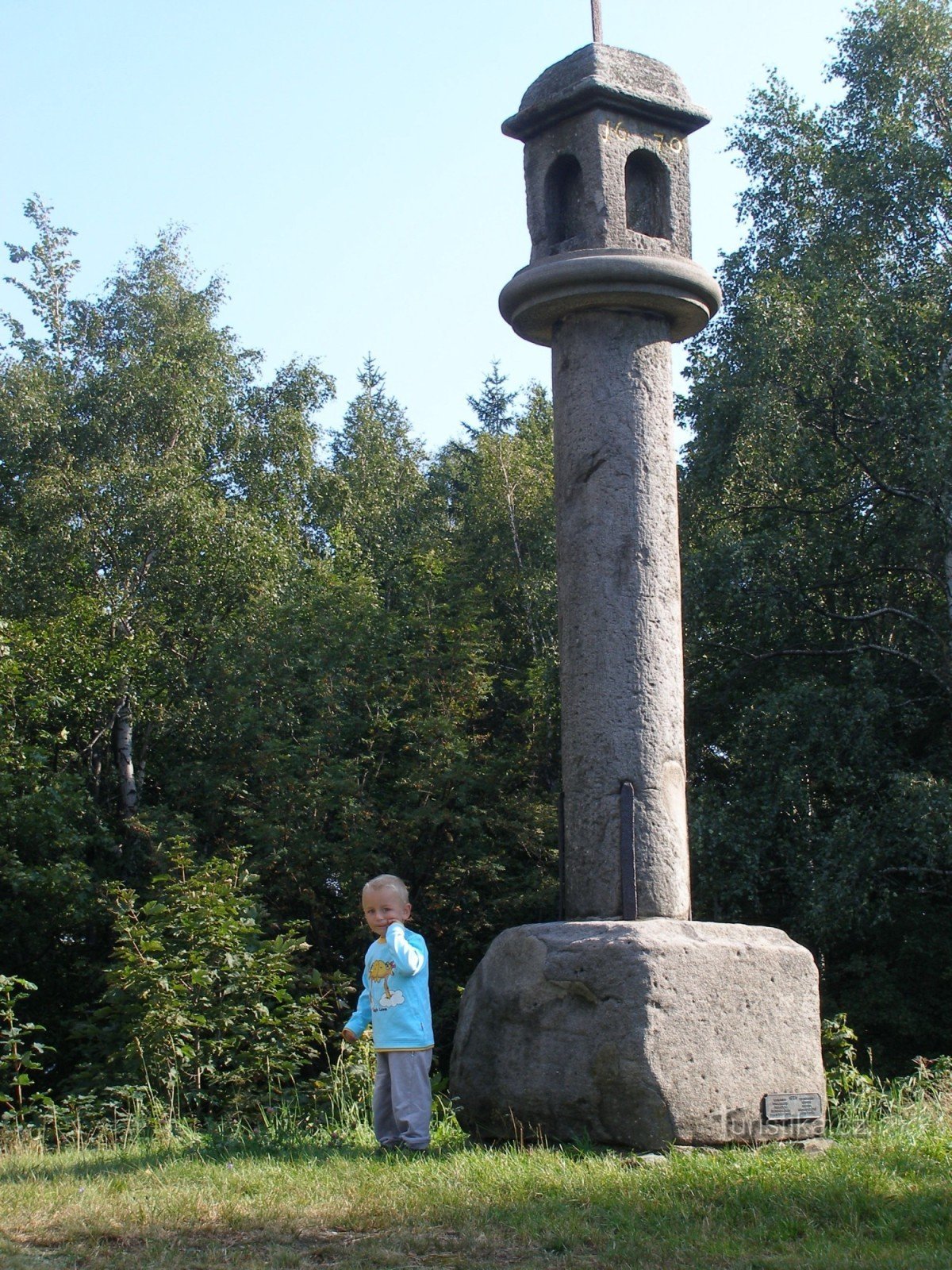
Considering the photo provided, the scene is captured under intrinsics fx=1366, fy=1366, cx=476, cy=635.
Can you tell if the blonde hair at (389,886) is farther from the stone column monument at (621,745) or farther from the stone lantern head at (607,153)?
the stone lantern head at (607,153)

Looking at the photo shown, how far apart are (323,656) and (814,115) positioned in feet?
29.5

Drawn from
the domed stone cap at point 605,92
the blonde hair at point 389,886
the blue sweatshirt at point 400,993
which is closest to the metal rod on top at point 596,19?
the domed stone cap at point 605,92

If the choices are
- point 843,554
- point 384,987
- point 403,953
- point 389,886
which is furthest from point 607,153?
point 843,554

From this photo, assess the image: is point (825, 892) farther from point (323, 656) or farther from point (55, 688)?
point (55, 688)

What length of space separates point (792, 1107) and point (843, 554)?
10.3 metres

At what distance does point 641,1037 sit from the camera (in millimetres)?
4918

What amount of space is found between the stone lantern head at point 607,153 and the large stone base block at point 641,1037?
119 inches

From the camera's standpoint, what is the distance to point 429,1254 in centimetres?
368

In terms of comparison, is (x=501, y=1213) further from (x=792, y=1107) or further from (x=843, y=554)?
(x=843, y=554)

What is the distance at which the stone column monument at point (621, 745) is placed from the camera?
16.5ft

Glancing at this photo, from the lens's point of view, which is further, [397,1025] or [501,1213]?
[397,1025]

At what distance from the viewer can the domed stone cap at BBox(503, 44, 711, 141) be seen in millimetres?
6148

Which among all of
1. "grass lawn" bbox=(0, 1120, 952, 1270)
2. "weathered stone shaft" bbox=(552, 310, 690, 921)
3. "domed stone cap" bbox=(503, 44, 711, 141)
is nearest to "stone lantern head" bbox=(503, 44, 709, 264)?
"domed stone cap" bbox=(503, 44, 711, 141)

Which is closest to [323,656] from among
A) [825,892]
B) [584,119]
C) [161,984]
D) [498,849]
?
[498,849]
